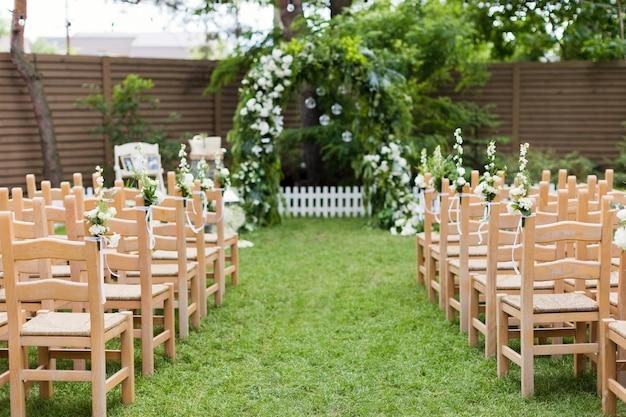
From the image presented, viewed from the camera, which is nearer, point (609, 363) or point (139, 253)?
point (609, 363)

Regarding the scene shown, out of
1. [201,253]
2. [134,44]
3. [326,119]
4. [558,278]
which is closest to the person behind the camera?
[558,278]

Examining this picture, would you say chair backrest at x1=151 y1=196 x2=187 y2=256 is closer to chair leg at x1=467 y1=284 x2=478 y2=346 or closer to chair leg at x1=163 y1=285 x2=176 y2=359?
chair leg at x1=163 y1=285 x2=176 y2=359

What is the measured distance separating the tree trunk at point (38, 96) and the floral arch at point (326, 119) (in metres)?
2.87

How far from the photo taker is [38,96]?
1249 cm

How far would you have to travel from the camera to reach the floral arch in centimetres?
1115

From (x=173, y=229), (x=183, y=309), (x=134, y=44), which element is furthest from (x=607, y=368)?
(x=134, y=44)

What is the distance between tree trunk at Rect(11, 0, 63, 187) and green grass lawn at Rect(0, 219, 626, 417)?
5.52 meters

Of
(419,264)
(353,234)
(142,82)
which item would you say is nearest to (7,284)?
(419,264)

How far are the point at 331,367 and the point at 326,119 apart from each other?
6.52m

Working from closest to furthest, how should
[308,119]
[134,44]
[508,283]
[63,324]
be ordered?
[63,324] → [508,283] → [308,119] → [134,44]

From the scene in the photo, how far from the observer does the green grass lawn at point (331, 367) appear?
15.7ft

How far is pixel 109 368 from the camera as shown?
5.47 metres

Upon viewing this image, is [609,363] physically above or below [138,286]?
below

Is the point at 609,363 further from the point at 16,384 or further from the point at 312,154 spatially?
the point at 312,154
